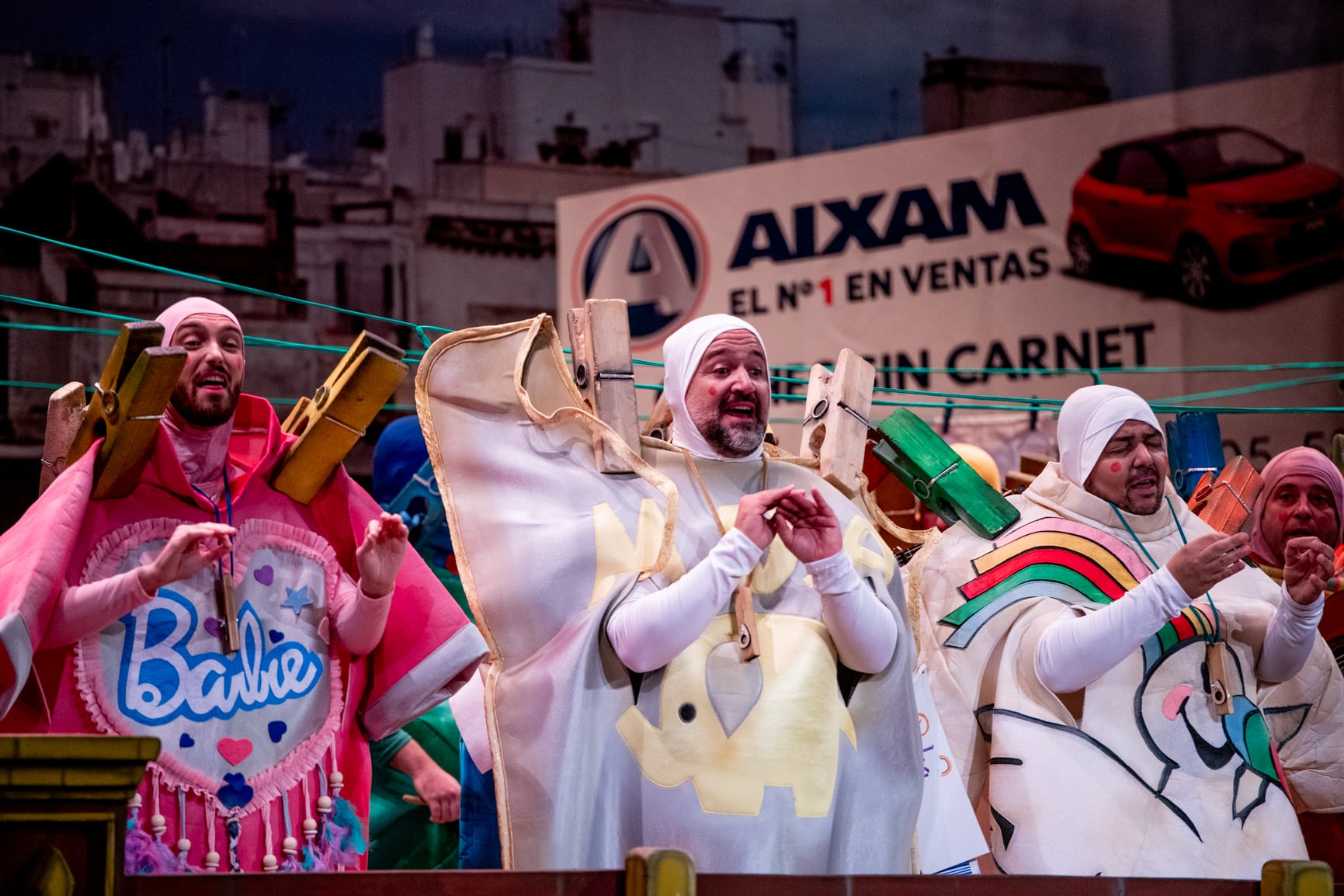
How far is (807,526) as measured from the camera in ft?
11.0

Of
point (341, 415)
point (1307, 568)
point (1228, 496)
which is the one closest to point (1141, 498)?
point (1307, 568)

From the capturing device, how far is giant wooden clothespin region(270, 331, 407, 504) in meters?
3.47

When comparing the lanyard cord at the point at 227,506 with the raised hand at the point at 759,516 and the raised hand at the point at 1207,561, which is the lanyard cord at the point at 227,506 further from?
the raised hand at the point at 1207,561

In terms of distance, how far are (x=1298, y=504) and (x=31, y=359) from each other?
251 inches

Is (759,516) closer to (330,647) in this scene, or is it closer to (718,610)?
(718,610)

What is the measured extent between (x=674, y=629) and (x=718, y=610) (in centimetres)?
14

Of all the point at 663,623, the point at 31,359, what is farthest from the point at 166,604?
the point at 31,359

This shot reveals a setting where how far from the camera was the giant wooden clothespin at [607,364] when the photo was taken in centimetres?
365

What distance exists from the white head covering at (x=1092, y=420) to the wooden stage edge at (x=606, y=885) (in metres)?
1.42

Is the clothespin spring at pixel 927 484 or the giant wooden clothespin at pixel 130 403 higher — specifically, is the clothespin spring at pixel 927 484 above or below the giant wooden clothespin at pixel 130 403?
below

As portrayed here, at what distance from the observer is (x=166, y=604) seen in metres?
3.32

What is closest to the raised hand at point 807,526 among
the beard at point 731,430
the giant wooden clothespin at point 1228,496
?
the beard at point 731,430

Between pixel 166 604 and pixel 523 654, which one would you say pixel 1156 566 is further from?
pixel 166 604

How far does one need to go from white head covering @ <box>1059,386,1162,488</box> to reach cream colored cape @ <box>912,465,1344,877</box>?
0.08 meters
